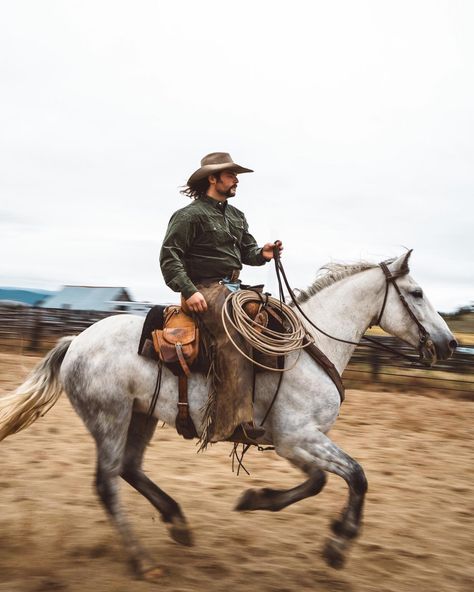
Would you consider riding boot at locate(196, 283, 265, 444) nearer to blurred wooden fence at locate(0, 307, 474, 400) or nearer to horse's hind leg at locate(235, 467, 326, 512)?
horse's hind leg at locate(235, 467, 326, 512)

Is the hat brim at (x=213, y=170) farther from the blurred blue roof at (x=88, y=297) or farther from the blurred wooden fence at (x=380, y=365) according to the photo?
the blurred blue roof at (x=88, y=297)

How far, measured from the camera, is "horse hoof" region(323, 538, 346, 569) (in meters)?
3.88

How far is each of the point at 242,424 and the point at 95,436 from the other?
1.04 metres

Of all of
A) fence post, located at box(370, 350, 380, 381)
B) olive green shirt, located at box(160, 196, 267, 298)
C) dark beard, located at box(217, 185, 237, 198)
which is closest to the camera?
olive green shirt, located at box(160, 196, 267, 298)

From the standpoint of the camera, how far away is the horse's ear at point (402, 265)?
4.35 meters

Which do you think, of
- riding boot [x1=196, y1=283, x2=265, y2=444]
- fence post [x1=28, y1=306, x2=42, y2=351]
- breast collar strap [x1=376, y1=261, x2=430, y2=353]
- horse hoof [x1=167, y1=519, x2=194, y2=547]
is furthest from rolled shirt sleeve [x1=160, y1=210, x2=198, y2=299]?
fence post [x1=28, y1=306, x2=42, y2=351]

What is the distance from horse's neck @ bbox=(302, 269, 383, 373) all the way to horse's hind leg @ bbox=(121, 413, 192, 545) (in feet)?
4.73

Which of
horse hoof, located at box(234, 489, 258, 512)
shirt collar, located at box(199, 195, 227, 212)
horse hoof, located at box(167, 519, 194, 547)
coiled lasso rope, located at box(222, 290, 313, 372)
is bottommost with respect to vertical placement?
horse hoof, located at box(167, 519, 194, 547)

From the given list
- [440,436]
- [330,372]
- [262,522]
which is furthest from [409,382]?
[330,372]

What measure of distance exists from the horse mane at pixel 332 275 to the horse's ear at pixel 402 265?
177 mm

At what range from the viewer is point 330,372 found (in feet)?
13.6

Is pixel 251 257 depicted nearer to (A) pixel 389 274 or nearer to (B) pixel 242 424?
(A) pixel 389 274

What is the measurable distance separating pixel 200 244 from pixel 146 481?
178 cm

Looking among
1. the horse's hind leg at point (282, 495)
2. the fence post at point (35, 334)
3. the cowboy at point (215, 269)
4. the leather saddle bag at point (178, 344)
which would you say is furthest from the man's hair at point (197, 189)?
the fence post at point (35, 334)
